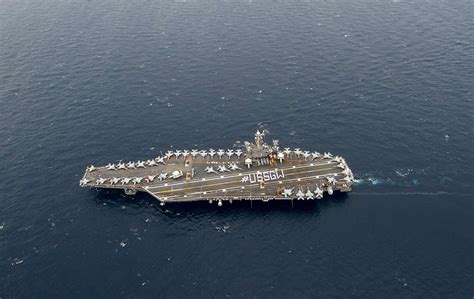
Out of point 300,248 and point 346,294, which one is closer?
point 346,294

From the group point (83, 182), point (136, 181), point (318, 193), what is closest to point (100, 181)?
point (83, 182)

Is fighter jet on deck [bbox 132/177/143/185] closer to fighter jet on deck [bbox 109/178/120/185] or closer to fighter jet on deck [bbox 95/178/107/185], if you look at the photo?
fighter jet on deck [bbox 109/178/120/185]

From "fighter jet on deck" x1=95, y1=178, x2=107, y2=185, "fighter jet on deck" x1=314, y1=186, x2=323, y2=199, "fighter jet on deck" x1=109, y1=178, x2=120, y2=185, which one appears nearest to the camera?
"fighter jet on deck" x1=314, y1=186, x2=323, y2=199

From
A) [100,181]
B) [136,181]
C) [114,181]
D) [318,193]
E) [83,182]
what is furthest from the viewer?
[100,181]

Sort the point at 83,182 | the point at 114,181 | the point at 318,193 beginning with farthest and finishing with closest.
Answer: the point at 114,181, the point at 83,182, the point at 318,193

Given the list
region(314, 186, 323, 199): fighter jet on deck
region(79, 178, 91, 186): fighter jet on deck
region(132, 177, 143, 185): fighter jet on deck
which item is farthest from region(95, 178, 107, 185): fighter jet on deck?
region(314, 186, 323, 199): fighter jet on deck

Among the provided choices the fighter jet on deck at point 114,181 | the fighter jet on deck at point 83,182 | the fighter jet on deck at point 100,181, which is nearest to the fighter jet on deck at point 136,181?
the fighter jet on deck at point 114,181

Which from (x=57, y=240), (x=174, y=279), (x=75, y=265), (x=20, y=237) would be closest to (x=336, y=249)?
(x=174, y=279)

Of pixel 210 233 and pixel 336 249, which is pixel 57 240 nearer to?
pixel 210 233

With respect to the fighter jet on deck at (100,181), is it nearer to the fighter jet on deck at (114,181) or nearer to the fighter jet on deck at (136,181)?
the fighter jet on deck at (114,181)

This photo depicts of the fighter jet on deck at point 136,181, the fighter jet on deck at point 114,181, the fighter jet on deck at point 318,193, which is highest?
the fighter jet on deck at point 114,181

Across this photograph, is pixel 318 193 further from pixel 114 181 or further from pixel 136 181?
pixel 114 181
